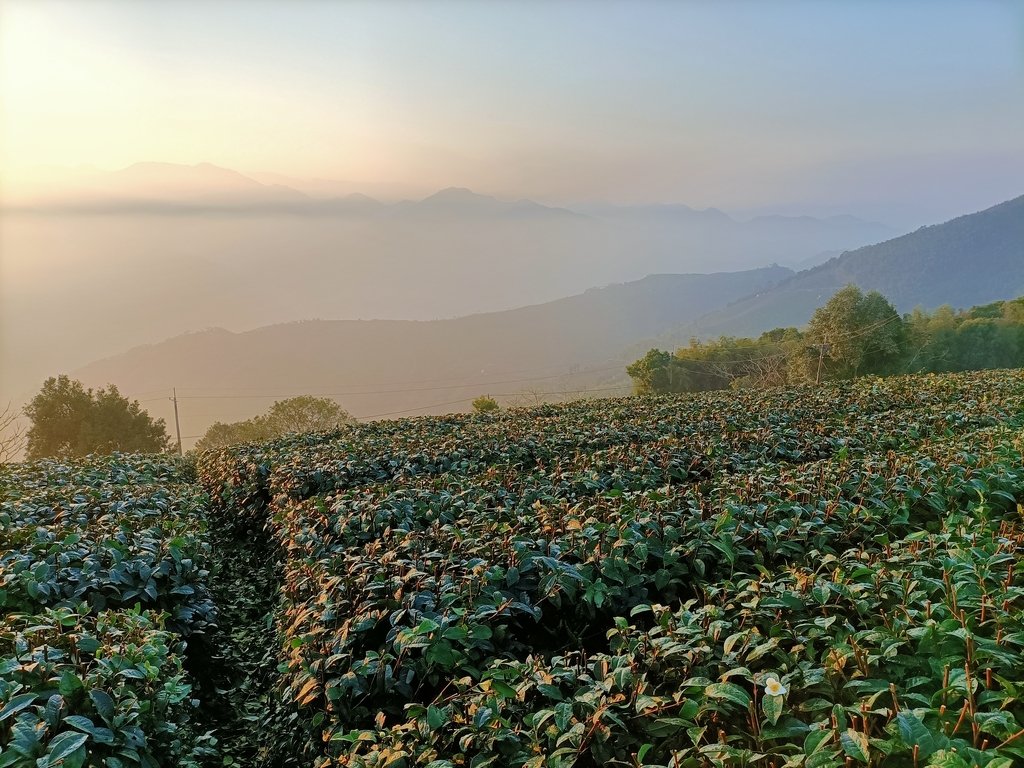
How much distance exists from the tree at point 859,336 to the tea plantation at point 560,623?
2847 centimetres

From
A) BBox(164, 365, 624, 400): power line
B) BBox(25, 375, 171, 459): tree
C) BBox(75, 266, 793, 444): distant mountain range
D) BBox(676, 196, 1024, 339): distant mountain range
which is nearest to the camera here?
BBox(25, 375, 171, 459): tree

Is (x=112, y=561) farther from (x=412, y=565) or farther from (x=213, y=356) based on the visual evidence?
(x=213, y=356)

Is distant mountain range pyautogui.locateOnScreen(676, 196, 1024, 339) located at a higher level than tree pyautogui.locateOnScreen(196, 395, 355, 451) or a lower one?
higher

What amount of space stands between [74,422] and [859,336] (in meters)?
35.5

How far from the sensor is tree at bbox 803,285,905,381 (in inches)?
1176

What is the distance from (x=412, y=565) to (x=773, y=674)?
159cm

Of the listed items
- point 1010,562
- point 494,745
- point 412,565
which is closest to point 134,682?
point 412,565

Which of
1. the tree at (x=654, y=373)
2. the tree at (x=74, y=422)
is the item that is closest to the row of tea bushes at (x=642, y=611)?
the tree at (x=74, y=422)

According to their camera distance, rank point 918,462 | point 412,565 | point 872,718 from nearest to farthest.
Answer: point 872,718
point 412,565
point 918,462

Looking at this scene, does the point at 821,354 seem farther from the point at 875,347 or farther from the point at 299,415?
the point at 299,415

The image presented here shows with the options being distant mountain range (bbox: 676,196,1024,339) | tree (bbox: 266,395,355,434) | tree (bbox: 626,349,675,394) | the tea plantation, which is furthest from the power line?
the tea plantation

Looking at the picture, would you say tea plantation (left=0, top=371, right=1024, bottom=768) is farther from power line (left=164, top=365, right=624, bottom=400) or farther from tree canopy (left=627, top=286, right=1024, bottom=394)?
power line (left=164, top=365, right=624, bottom=400)

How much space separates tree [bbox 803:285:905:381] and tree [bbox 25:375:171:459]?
31100 mm

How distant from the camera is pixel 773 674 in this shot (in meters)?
1.65
